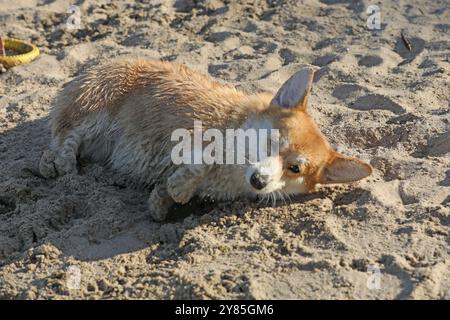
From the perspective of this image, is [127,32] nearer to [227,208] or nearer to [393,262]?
[227,208]

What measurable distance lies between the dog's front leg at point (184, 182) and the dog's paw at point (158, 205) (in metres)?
0.08

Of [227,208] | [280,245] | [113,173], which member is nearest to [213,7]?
[113,173]

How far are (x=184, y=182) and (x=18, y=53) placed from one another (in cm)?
338

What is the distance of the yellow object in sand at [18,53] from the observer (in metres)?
6.44

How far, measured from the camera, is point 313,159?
4270mm

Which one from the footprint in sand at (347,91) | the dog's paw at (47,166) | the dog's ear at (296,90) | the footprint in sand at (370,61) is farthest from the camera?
the footprint in sand at (370,61)

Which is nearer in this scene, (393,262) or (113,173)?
(393,262)

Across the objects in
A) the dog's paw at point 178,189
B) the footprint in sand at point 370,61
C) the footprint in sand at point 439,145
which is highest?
the dog's paw at point 178,189

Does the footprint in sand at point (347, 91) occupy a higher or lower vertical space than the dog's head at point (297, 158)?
lower

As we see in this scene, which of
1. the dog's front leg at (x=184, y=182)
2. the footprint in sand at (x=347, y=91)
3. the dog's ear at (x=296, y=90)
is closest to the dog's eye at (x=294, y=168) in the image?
the dog's ear at (x=296, y=90)

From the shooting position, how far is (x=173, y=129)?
14.8ft

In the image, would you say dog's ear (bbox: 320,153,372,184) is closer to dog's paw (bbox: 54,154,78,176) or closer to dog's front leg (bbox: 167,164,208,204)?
dog's front leg (bbox: 167,164,208,204)

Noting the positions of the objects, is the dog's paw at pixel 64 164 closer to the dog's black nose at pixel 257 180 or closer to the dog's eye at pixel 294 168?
the dog's black nose at pixel 257 180

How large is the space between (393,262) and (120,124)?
219cm
